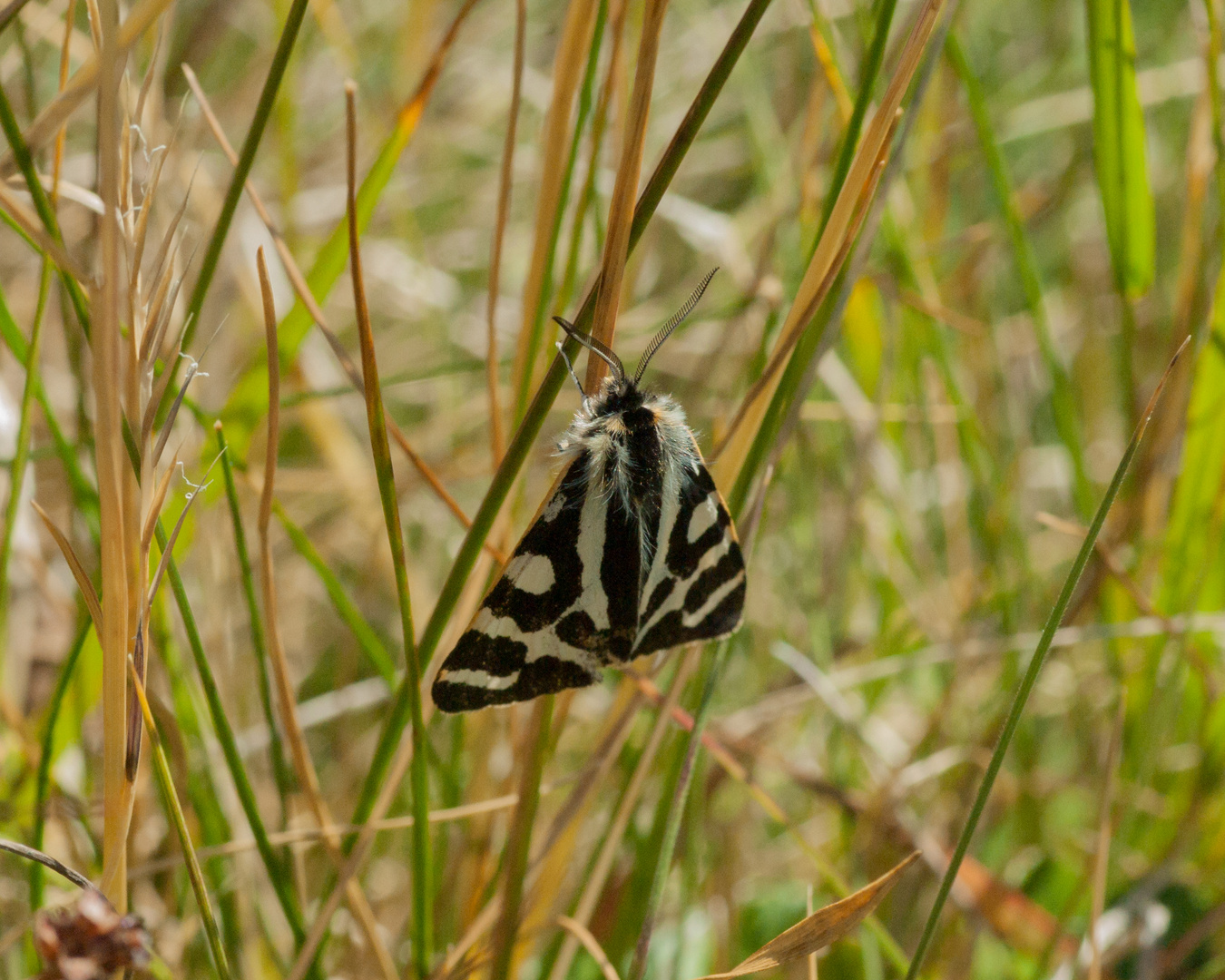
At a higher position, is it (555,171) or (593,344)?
(555,171)

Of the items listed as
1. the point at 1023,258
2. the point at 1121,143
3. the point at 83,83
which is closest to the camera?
the point at 83,83

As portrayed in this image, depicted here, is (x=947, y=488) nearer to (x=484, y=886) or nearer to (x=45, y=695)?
(x=484, y=886)

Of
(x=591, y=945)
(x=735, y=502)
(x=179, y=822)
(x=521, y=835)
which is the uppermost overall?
(x=735, y=502)

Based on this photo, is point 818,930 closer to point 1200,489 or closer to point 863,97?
point 863,97

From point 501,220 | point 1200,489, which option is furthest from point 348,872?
point 1200,489

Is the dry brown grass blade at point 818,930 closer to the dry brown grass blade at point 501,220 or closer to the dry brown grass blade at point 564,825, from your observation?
the dry brown grass blade at point 564,825

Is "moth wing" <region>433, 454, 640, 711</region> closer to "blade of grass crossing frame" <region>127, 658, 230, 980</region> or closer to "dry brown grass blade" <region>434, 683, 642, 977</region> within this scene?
"dry brown grass blade" <region>434, 683, 642, 977</region>

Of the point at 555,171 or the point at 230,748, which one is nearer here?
the point at 230,748
